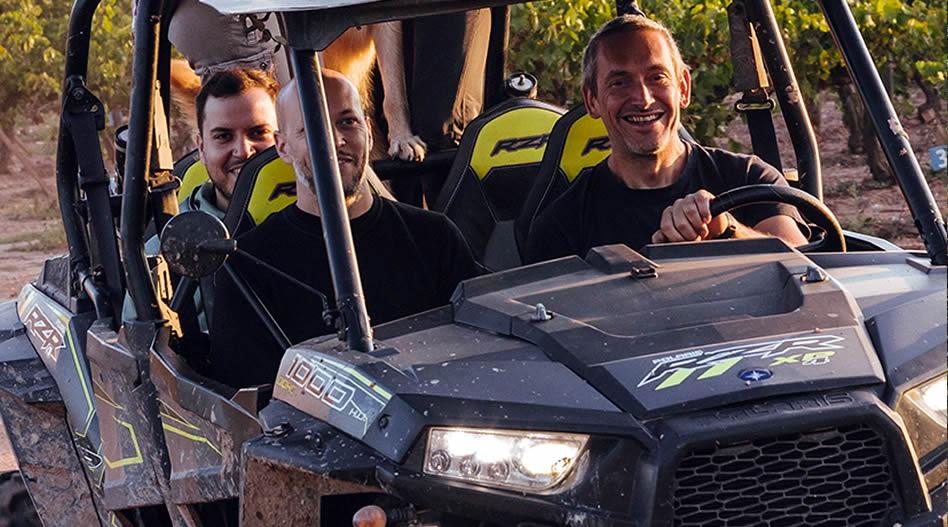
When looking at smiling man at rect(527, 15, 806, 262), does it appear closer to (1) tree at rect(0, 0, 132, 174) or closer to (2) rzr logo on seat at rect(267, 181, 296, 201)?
(2) rzr logo on seat at rect(267, 181, 296, 201)

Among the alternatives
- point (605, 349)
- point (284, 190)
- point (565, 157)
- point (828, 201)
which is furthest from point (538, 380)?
point (828, 201)

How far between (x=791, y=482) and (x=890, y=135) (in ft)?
3.32

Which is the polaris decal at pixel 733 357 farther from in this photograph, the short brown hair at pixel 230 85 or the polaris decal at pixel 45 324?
the short brown hair at pixel 230 85

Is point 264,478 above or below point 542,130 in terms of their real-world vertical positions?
below

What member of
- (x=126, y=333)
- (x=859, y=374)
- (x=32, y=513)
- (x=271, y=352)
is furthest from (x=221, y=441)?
(x=32, y=513)

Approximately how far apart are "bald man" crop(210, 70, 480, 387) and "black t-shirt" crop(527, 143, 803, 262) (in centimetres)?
30

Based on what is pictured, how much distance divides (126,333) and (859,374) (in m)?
1.85

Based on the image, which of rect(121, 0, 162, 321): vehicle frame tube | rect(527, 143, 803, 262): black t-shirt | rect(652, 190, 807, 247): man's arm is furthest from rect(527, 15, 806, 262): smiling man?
rect(121, 0, 162, 321): vehicle frame tube

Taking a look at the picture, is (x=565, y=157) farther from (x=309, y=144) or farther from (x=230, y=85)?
(x=309, y=144)

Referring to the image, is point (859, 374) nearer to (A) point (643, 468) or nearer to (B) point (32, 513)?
(A) point (643, 468)

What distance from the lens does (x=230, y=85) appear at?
Answer: 4.98 metres

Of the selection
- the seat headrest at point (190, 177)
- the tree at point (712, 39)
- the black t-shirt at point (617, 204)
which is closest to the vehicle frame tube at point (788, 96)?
the black t-shirt at point (617, 204)

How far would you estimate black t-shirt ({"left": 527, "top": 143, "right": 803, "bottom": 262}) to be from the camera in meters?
4.27

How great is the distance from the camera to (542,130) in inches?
195
